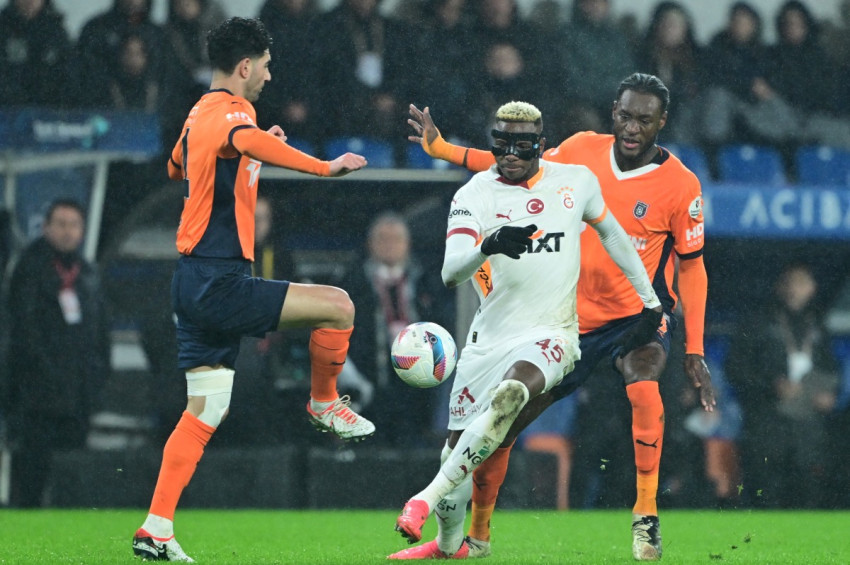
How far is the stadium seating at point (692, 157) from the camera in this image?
989 cm

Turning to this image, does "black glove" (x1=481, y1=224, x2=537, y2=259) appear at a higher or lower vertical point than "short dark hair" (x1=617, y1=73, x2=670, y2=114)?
lower

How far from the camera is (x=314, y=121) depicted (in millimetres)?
9859

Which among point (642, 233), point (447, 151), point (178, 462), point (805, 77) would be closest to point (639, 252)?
point (642, 233)

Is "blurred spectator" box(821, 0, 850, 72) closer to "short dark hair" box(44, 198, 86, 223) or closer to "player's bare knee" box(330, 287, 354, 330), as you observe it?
"short dark hair" box(44, 198, 86, 223)

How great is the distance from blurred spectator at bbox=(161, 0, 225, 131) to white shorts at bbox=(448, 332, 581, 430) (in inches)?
180

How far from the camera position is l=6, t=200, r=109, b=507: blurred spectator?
28.8 feet

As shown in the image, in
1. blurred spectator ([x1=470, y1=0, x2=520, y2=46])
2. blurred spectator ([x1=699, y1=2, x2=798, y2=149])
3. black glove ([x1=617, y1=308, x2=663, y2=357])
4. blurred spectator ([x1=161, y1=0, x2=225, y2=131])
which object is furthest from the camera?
blurred spectator ([x1=699, y1=2, x2=798, y2=149])

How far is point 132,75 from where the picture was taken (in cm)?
976

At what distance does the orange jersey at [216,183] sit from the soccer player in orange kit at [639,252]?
1.10m

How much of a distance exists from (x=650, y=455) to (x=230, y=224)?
80.8 inches

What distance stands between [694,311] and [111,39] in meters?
5.42

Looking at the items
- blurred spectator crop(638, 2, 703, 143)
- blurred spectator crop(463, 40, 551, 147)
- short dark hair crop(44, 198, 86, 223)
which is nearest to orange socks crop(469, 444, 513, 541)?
short dark hair crop(44, 198, 86, 223)

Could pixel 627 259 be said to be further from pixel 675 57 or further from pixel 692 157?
pixel 675 57

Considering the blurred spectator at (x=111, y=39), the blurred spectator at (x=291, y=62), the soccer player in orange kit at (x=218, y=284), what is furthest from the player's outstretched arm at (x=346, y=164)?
the blurred spectator at (x=111, y=39)
